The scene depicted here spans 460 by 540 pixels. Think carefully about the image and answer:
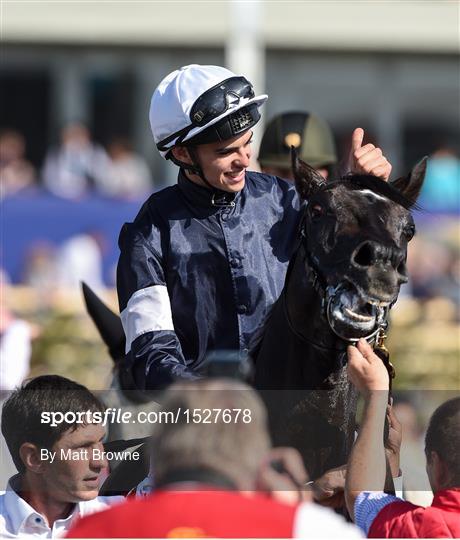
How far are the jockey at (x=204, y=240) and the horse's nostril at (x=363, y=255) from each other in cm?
56

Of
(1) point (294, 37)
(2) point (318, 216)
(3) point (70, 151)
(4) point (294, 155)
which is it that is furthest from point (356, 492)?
(1) point (294, 37)

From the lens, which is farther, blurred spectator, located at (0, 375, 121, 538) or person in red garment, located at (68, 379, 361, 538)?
blurred spectator, located at (0, 375, 121, 538)

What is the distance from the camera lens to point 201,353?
13.7 ft

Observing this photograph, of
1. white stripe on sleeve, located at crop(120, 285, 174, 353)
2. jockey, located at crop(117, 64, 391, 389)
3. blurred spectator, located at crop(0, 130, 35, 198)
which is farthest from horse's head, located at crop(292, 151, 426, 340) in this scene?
blurred spectator, located at crop(0, 130, 35, 198)

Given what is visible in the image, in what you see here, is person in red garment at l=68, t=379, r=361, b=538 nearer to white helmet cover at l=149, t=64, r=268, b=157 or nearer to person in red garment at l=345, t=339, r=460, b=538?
person in red garment at l=345, t=339, r=460, b=538

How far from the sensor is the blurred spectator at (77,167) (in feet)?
53.8

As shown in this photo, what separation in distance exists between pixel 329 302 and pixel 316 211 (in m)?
0.33

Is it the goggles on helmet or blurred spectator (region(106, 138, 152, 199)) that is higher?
the goggles on helmet

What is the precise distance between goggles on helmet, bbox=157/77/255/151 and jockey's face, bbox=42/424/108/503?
39.3 inches

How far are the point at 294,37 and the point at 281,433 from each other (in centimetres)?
1660

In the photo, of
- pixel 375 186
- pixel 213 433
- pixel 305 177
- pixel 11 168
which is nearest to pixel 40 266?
pixel 11 168

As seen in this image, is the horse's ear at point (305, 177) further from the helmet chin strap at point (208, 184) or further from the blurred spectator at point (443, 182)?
the blurred spectator at point (443, 182)

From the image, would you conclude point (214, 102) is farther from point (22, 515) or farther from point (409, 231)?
point (22, 515)

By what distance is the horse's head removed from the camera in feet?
11.4
